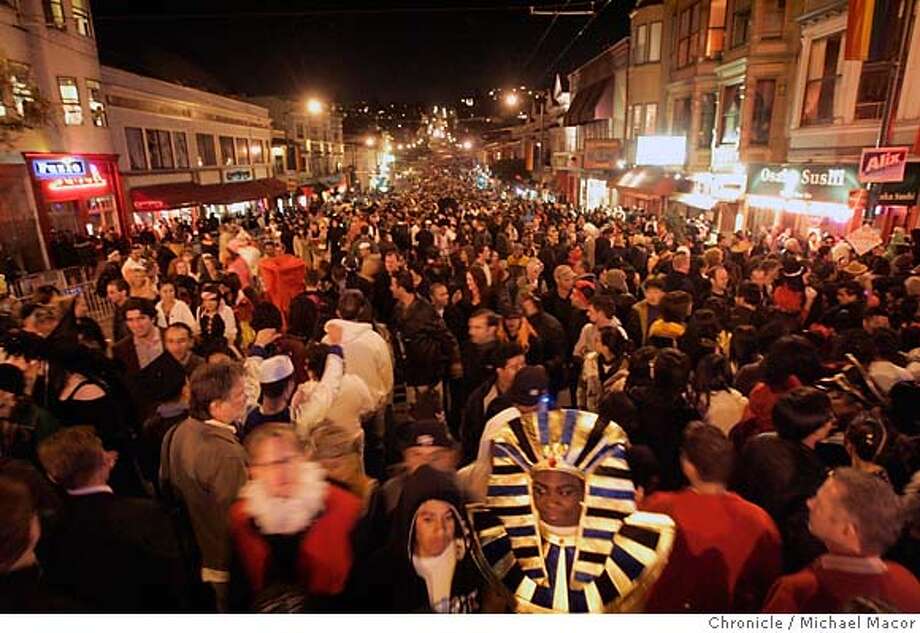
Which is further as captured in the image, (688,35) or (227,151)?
(227,151)

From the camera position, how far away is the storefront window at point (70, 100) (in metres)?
20.9

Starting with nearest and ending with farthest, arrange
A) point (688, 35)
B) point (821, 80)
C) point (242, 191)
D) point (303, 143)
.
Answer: point (821, 80), point (688, 35), point (242, 191), point (303, 143)

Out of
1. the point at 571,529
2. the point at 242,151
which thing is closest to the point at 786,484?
the point at 571,529

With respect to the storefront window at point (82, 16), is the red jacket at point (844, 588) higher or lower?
lower

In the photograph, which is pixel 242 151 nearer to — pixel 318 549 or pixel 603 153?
pixel 603 153

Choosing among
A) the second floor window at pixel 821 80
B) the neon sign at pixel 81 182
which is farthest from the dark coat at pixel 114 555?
the neon sign at pixel 81 182

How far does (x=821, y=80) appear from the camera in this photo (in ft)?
46.6

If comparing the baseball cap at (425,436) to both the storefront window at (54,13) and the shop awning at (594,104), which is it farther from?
the shop awning at (594,104)

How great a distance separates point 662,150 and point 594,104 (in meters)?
9.97

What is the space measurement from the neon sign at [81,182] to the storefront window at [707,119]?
77.1 feet

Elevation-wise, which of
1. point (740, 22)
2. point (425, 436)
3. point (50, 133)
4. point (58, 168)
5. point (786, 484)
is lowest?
point (786, 484)

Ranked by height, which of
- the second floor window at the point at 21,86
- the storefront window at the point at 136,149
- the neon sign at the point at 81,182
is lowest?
the neon sign at the point at 81,182

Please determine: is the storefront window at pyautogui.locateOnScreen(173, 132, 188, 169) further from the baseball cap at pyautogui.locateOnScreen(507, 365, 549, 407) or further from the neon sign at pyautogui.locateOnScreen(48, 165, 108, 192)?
the baseball cap at pyautogui.locateOnScreen(507, 365, 549, 407)

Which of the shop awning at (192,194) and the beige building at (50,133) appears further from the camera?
the shop awning at (192,194)
